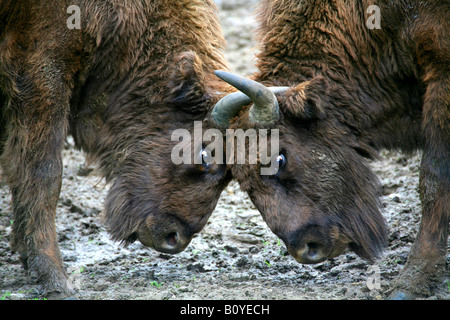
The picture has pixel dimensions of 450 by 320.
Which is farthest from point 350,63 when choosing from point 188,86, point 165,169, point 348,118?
point 165,169

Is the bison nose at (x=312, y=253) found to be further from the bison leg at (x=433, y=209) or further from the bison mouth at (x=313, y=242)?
the bison leg at (x=433, y=209)

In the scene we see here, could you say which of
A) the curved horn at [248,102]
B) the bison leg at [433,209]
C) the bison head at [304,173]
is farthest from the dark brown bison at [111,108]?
the bison leg at [433,209]

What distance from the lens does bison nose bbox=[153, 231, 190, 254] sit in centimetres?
520

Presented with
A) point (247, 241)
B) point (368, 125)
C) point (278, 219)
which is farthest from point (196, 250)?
point (368, 125)

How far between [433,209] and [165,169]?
2.11 m

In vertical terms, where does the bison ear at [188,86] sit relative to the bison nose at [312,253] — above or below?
above

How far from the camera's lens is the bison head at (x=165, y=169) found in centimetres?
517

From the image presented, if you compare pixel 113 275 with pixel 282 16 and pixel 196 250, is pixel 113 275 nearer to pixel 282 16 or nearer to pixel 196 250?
pixel 196 250

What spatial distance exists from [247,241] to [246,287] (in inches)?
40.9

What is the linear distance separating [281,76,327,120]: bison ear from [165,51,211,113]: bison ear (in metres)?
0.70

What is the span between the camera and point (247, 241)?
6.30m

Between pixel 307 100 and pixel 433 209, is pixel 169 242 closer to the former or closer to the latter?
pixel 307 100

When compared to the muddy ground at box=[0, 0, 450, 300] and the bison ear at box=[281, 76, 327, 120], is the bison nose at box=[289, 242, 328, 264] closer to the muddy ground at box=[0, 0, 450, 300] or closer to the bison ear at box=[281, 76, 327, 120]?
the muddy ground at box=[0, 0, 450, 300]

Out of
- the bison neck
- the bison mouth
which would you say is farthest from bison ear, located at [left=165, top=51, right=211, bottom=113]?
the bison mouth
